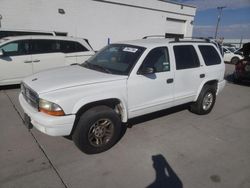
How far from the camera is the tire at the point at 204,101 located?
5110 mm

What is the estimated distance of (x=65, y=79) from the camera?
337 centimetres

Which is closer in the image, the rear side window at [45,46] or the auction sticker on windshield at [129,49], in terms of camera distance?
Result: the auction sticker on windshield at [129,49]

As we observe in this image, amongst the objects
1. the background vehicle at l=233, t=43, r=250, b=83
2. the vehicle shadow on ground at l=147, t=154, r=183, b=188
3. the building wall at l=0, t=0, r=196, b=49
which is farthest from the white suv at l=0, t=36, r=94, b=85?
the background vehicle at l=233, t=43, r=250, b=83

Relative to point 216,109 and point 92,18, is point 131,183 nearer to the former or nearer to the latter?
point 216,109

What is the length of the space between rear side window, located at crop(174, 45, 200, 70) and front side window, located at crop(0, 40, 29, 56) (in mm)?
4971

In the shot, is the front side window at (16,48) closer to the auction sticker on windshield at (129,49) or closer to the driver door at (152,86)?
the auction sticker on windshield at (129,49)

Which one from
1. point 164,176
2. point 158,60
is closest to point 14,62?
point 158,60

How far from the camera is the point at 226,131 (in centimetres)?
458

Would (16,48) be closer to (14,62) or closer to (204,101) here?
(14,62)

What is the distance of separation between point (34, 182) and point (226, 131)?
12.5 feet

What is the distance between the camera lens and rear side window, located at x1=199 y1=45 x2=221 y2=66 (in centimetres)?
508

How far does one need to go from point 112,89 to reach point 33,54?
4.78 meters

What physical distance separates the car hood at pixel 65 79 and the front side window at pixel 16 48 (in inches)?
145

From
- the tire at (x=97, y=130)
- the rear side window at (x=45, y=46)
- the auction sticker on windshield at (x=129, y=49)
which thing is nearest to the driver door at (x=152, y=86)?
the auction sticker on windshield at (x=129, y=49)
